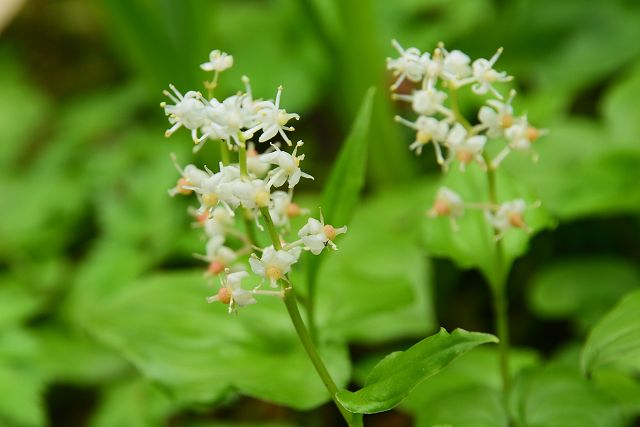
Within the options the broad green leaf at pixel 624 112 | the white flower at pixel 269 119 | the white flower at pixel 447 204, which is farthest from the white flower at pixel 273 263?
the broad green leaf at pixel 624 112

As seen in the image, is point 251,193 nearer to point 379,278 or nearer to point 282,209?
point 282,209

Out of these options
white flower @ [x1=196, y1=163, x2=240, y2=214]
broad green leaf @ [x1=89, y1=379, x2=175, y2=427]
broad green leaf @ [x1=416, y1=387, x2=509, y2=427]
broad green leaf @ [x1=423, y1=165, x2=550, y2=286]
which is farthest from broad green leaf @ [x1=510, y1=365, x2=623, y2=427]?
broad green leaf @ [x1=89, y1=379, x2=175, y2=427]

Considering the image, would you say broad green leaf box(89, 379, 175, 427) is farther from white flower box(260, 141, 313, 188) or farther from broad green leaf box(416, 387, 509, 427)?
white flower box(260, 141, 313, 188)

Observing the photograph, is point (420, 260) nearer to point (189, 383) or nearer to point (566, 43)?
point (189, 383)

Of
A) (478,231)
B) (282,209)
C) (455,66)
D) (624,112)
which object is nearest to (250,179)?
(282,209)

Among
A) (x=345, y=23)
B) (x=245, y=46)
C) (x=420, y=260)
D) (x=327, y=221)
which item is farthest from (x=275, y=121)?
(x=245, y=46)

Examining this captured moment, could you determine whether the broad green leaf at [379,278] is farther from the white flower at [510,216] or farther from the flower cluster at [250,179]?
the flower cluster at [250,179]
